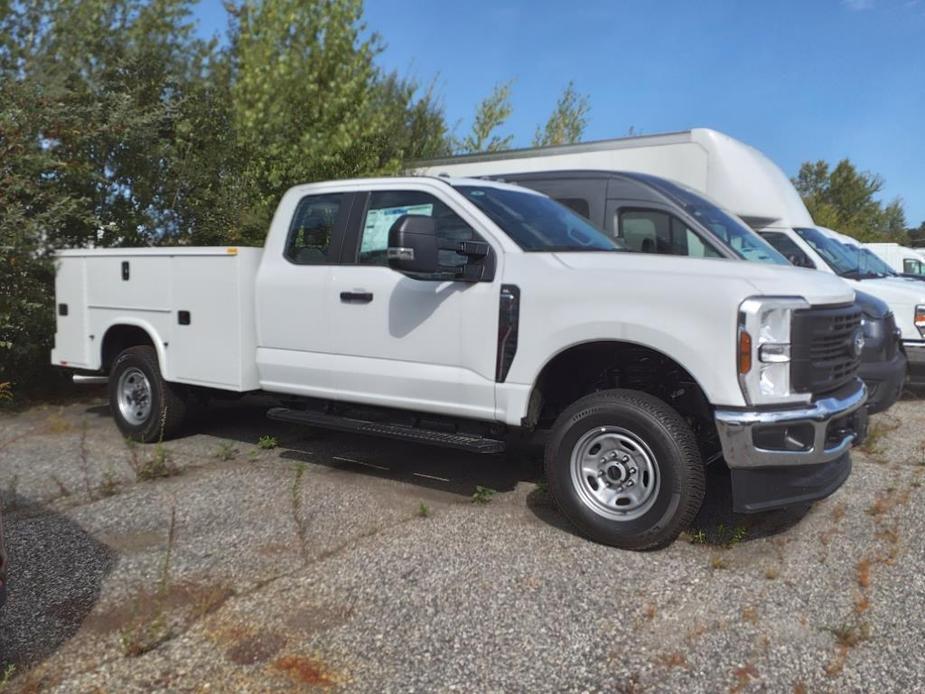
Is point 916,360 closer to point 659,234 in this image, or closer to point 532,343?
point 659,234

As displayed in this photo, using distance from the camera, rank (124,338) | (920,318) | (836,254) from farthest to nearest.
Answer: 1. (836,254)
2. (920,318)
3. (124,338)

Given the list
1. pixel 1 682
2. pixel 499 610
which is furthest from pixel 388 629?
pixel 1 682

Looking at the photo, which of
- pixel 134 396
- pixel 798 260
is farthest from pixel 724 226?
pixel 134 396

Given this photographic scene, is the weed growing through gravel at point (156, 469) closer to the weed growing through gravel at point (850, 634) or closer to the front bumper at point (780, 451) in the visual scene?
the front bumper at point (780, 451)

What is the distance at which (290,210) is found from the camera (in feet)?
19.6

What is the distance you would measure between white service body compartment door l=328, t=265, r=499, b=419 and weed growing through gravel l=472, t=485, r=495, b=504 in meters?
0.63

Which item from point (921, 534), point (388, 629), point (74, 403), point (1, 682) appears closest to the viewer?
point (1, 682)

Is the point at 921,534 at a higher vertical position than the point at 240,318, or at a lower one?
lower

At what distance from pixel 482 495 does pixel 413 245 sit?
1.75 m

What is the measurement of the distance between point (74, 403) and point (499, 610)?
7.20m

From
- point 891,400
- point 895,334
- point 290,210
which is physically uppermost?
point 290,210

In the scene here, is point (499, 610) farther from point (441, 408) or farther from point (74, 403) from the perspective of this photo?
point (74, 403)

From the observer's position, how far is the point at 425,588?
385 centimetres

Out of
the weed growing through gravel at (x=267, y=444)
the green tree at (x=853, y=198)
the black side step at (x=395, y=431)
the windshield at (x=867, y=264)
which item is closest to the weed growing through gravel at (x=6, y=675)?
the black side step at (x=395, y=431)
